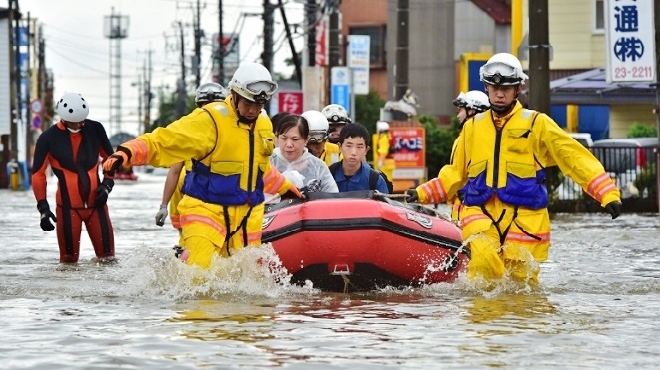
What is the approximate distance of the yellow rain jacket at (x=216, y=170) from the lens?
10484 millimetres

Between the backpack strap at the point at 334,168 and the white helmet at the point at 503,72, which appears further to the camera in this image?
the backpack strap at the point at 334,168

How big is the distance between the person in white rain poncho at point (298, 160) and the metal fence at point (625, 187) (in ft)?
45.8

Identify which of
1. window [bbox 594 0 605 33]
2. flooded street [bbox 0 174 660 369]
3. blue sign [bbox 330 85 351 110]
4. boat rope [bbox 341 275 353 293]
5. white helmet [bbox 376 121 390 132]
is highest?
window [bbox 594 0 605 33]

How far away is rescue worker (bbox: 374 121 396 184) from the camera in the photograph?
31.9 meters

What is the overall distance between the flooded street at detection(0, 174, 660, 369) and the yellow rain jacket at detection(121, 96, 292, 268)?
189mm

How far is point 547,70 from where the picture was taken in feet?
79.9

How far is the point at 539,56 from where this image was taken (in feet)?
79.7

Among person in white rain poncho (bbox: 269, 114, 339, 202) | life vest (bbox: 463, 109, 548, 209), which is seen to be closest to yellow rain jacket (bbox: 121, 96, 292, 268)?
person in white rain poncho (bbox: 269, 114, 339, 202)

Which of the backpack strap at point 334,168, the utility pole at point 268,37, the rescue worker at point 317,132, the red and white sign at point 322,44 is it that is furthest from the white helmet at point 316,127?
the utility pole at point 268,37

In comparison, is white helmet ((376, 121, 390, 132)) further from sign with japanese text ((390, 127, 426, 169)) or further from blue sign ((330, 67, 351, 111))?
blue sign ((330, 67, 351, 111))

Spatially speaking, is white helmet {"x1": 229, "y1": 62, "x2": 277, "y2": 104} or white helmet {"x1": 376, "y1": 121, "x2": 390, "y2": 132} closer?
white helmet {"x1": 229, "y1": 62, "x2": 277, "y2": 104}

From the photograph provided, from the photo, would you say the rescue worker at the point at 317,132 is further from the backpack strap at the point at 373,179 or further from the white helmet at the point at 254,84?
the white helmet at the point at 254,84

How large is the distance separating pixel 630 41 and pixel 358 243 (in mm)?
14282

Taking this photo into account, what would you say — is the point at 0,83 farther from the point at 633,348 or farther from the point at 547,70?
the point at 633,348
